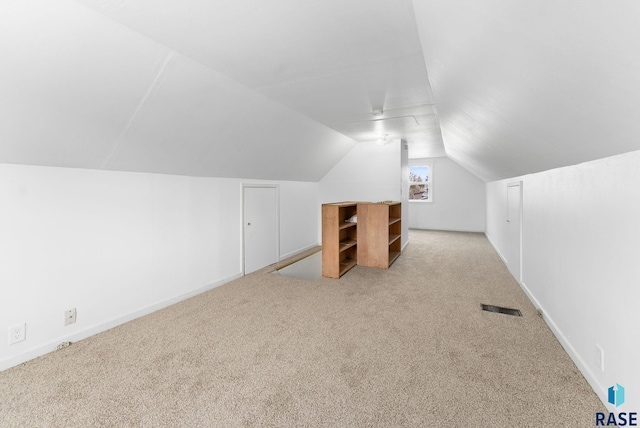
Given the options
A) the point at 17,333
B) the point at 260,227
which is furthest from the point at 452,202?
the point at 17,333

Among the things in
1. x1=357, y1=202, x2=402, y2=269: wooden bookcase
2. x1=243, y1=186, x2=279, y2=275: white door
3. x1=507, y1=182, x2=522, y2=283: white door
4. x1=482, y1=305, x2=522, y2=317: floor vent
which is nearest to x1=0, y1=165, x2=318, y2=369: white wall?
x1=243, y1=186, x2=279, y2=275: white door

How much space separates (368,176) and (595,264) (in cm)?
438

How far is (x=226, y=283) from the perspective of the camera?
3961 millimetres

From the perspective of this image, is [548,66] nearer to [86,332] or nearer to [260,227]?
[86,332]

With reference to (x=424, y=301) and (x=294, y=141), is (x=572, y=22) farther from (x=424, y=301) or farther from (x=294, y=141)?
(x=294, y=141)

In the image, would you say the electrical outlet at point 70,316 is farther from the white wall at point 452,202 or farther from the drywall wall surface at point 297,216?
the white wall at point 452,202

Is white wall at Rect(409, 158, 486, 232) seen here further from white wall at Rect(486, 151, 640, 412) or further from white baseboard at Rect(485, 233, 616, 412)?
white wall at Rect(486, 151, 640, 412)

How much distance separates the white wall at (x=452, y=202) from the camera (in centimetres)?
839

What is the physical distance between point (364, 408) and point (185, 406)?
3.52 feet

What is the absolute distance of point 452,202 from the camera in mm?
8656

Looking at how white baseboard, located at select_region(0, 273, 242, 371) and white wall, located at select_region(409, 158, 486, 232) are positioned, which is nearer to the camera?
white baseboard, located at select_region(0, 273, 242, 371)

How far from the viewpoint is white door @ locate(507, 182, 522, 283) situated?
374cm

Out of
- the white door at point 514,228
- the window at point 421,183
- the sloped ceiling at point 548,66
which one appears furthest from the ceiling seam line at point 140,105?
the window at point 421,183

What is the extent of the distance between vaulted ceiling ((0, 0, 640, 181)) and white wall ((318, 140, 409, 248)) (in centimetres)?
243
